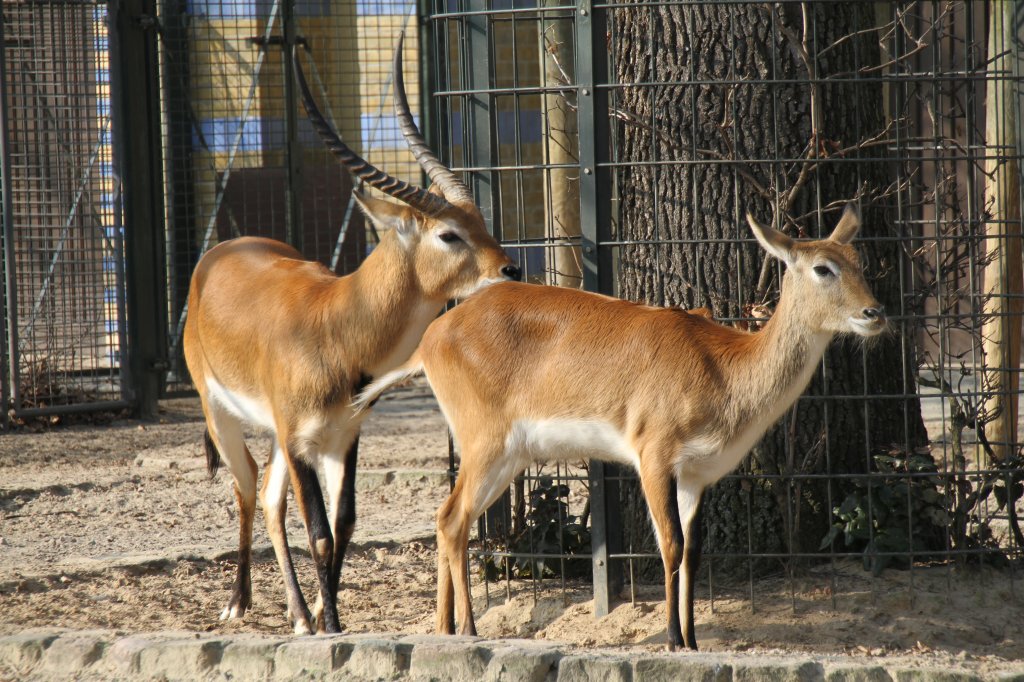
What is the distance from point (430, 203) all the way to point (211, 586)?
2276mm

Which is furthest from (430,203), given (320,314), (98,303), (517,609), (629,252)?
(98,303)

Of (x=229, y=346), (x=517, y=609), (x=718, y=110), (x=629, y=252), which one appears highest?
(x=718, y=110)

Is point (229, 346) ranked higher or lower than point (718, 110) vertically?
lower

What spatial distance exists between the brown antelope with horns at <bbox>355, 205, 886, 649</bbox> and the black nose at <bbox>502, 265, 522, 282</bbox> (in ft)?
0.34

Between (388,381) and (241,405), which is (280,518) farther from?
(388,381)

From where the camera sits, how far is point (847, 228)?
191 inches

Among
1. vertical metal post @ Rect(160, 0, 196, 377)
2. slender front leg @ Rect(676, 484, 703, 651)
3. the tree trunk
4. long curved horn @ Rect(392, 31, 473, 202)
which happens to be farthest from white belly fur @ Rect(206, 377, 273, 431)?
vertical metal post @ Rect(160, 0, 196, 377)

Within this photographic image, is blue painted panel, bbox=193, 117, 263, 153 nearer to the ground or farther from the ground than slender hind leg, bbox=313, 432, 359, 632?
farther from the ground

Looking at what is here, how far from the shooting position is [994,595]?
17.6ft

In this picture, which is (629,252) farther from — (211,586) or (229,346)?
(211,586)

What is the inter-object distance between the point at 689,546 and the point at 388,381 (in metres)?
1.34

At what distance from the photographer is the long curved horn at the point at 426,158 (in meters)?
5.40

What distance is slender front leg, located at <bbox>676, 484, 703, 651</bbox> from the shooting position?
15.5 ft

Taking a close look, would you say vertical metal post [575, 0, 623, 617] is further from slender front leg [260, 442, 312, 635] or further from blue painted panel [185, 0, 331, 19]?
blue painted panel [185, 0, 331, 19]
